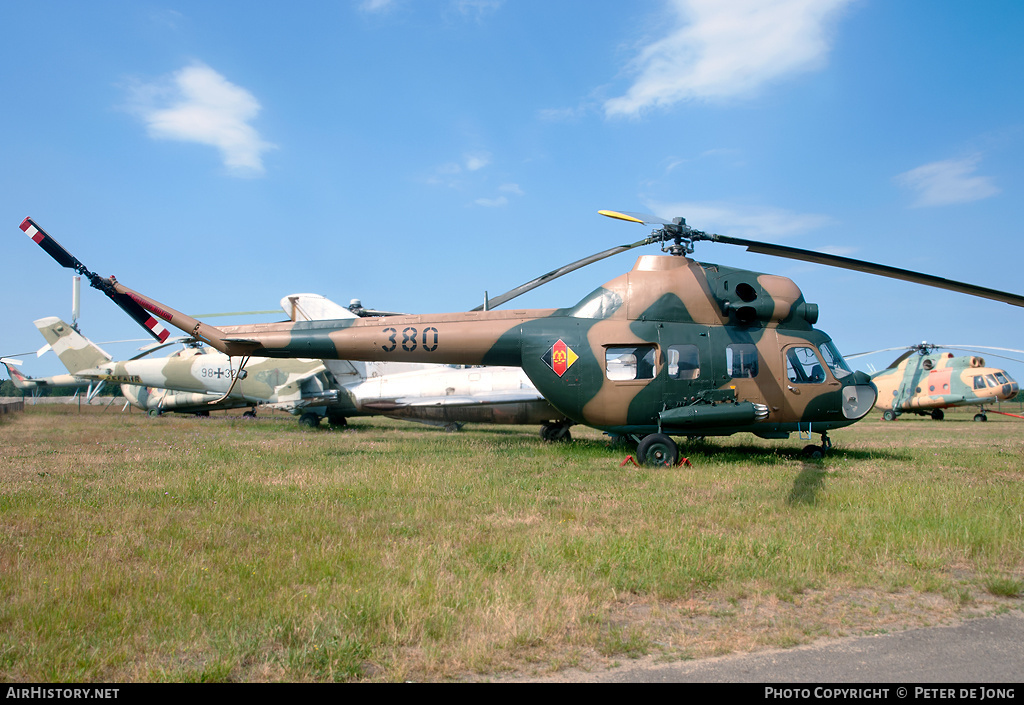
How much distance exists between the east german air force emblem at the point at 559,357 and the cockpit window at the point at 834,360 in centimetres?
489

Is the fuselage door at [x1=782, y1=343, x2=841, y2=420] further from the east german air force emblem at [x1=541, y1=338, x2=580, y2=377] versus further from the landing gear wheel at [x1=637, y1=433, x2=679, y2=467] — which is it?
the east german air force emblem at [x1=541, y1=338, x2=580, y2=377]

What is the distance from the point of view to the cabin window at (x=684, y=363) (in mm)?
11875

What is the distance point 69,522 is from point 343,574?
3.46 m

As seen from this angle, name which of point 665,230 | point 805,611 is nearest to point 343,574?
point 805,611

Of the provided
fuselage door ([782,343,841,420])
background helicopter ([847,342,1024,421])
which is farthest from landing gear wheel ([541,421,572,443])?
background helicopter ([847,342,1024,421])

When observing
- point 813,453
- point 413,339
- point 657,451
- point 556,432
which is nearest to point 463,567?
point 657,451

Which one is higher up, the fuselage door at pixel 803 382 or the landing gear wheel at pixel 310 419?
the fuselage door at pixel 803 382

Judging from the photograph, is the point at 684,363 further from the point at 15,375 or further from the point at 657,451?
the point at 15,375

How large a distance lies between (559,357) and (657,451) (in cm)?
257

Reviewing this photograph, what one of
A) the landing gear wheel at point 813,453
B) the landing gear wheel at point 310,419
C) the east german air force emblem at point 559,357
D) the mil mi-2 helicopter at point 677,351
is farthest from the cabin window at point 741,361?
the landing gear wheel at point 310,419

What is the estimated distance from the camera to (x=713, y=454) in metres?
13.1

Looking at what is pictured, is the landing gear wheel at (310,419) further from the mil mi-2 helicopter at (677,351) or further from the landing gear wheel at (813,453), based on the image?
the landing gear wheel at (813,453)

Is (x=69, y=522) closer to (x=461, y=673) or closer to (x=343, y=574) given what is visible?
(x=343, y=574)

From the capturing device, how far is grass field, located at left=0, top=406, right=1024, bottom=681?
144 inches
